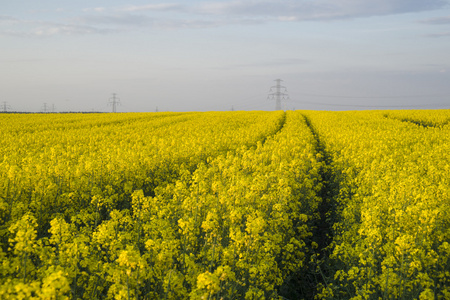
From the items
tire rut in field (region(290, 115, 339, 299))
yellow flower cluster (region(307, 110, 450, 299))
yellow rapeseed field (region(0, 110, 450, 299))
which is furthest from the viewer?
tire rut in field (region(290, 115, 339, 299))

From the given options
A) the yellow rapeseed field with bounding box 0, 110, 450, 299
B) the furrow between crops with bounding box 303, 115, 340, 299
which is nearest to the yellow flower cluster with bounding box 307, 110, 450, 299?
the yellow rapeseed field with bounding box 0, 110, 450, 299

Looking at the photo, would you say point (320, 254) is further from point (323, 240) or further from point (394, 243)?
point (394, 243)

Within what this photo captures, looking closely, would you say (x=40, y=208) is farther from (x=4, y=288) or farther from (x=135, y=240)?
(x=4, y=288)

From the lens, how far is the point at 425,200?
709 centimetres

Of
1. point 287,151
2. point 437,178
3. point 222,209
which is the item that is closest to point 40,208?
point 222,209

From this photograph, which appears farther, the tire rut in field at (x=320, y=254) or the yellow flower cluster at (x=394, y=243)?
the tire rut in field at (x=320, y=254)

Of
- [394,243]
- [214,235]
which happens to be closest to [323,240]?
[394,243]

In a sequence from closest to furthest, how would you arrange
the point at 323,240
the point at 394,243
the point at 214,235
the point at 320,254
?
the point at 214,235, the point at 394,243, the point at 320,254, the point at 323,240

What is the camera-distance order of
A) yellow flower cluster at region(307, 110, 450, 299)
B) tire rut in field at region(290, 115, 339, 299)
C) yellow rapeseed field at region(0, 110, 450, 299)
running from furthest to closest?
tire rut in field at region(290, 115, 339, 299) < yellow flower cluster at region(307, 110, 450, 299) < yellow rapeseed field at region(0, 110, 450, 299)

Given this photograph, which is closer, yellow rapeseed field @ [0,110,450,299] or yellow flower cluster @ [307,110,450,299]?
yellow rapeseed field @ [0,110,450,299]

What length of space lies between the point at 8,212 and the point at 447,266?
26.7 feet

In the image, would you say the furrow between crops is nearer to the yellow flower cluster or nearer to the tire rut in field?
the tire rut in field

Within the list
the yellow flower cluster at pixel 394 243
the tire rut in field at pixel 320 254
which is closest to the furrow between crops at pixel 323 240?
the tire rut in field at pixel 320 254

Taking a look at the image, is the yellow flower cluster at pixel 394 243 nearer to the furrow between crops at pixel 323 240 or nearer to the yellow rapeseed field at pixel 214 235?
the yellow rapeseed field at pixel 214 235
